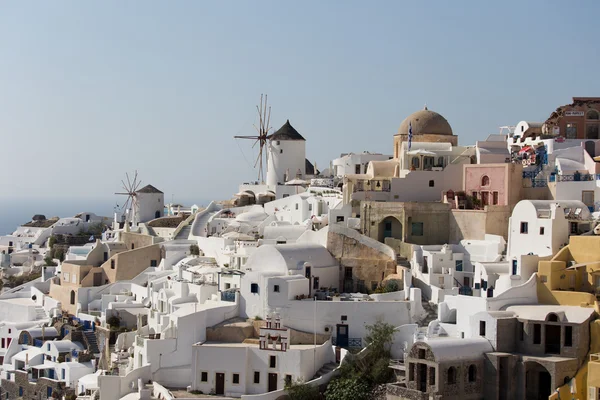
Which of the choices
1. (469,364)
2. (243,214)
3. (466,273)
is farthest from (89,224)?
(469,364)

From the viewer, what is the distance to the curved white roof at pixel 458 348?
2697cm

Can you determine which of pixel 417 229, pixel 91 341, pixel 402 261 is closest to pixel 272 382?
pixel 402 261

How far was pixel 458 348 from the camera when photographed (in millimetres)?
27328

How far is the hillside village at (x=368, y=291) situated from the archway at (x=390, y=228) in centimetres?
6

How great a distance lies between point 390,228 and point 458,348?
896 centimetres

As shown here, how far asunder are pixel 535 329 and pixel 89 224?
35.4 meters

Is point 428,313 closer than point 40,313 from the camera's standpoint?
Yes

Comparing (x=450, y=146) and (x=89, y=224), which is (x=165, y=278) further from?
(x=89, y=224)

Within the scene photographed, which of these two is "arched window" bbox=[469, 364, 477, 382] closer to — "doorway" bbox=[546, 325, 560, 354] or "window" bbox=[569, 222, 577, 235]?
"doorway" bbox=[546, 325, 560, 354]

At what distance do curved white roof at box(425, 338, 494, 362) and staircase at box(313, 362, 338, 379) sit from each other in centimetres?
388

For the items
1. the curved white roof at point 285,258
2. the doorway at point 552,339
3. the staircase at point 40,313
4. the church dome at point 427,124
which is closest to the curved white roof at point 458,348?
the doorway at point 552,339

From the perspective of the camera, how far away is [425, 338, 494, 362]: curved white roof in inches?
1062

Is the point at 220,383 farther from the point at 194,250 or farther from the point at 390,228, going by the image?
the point at 194,250

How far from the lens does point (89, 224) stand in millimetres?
57500
